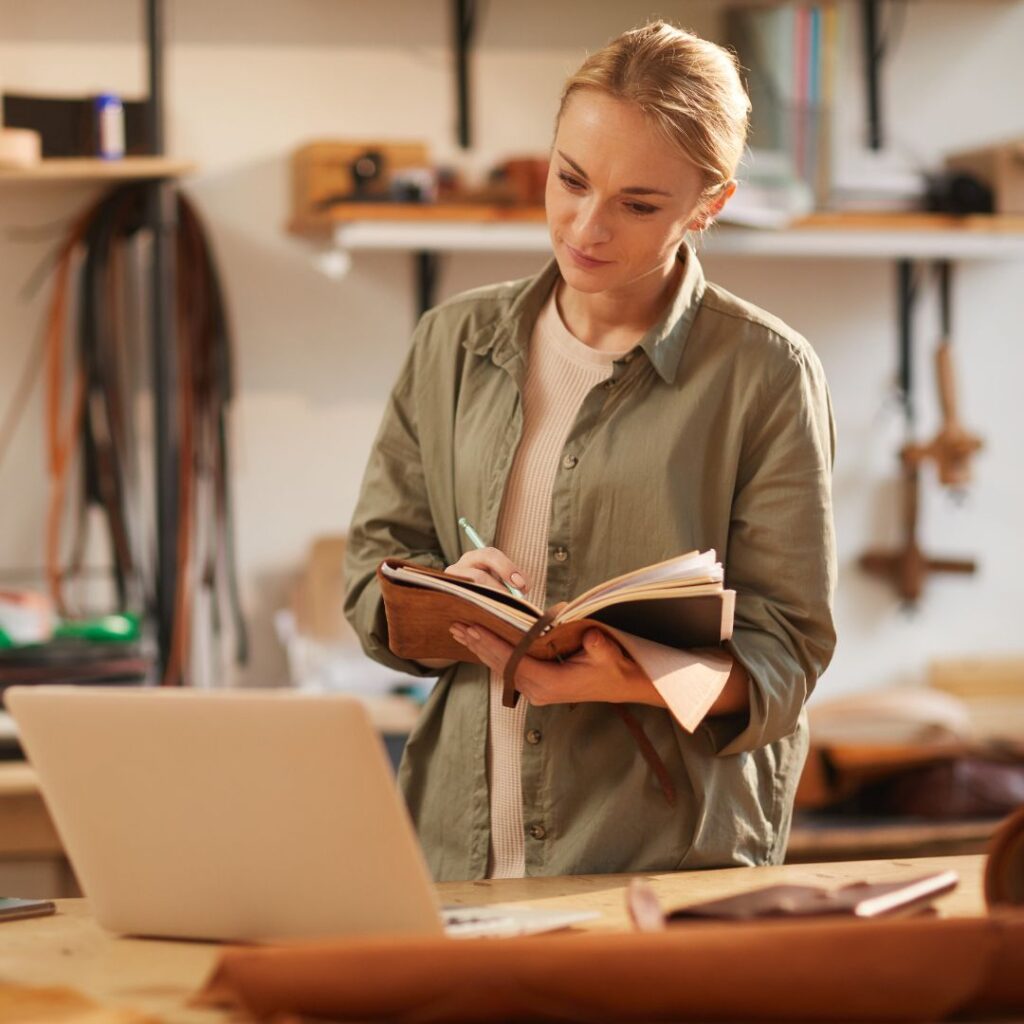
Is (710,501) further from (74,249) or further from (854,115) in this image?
(854,115)

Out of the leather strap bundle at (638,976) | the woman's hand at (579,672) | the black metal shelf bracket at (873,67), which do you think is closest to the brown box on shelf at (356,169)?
the black metal shelf bracket at (873,67)

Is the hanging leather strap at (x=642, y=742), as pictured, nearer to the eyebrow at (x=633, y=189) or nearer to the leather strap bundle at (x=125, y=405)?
the eyebrow at (x=633, y=189)

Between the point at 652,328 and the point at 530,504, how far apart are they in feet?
0.74

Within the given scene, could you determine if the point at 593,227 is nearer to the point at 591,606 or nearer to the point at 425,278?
the point at 591,606

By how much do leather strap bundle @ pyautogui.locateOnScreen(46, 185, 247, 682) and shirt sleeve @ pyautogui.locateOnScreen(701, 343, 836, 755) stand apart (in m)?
1.86

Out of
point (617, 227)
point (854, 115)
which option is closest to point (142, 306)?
point (854, 115)

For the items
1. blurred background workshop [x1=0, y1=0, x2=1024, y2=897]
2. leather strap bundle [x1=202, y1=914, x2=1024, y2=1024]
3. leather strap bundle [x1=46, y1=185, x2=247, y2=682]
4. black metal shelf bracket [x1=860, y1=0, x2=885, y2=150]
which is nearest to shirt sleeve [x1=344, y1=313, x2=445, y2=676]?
leather strap bundle [x1=202, y1=914, x2=1024, y2=1024]

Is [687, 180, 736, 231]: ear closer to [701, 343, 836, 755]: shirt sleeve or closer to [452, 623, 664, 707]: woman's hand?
[701, 343, 836, 755]: shirt sleeve

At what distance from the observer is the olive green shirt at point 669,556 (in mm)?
1613

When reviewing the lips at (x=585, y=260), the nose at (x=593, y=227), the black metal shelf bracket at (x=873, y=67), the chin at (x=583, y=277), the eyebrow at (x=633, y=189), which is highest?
the black metal shelf bracket at (x=873, y=67)

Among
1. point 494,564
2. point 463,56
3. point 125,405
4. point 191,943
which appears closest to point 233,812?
point 191,943

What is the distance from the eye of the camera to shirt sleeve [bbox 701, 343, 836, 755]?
1604 millimetres

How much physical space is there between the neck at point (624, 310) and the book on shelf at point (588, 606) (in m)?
0.35

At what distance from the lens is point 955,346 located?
12.7 feet
